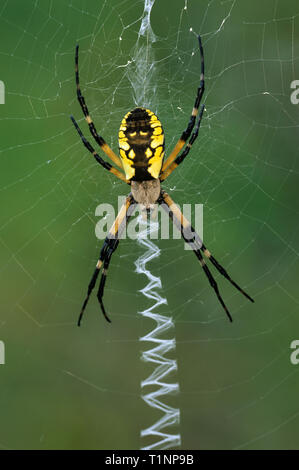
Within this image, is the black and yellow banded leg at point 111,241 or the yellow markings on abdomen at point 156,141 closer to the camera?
the yellow markings on abdomen at point 156,141

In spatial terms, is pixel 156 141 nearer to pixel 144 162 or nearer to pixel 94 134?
pixel 144 162

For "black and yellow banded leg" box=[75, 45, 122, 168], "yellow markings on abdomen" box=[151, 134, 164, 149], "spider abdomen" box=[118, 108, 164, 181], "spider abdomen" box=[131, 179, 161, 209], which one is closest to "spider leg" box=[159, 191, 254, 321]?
"spider abdomen" box=[131, 179, 161, 209]

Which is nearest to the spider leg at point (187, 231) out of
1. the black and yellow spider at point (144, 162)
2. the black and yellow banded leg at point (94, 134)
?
the black and yellow spider at point (144, 162)

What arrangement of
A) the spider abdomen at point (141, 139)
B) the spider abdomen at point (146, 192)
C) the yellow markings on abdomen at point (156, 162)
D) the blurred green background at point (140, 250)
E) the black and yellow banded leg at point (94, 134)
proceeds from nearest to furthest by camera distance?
1. the spider abdomen at point (141, 139)
2. the yellow markings on abdomen at point (156, 162)
3. the black and yellow banded leg at point (94, 134)
4. the spider abdomen at point (146, 192)
5. the blurred green background at point (140, 250)

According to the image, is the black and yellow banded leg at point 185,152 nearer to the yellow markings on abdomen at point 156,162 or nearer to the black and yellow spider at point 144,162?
the black and yellow spider at point 144,162

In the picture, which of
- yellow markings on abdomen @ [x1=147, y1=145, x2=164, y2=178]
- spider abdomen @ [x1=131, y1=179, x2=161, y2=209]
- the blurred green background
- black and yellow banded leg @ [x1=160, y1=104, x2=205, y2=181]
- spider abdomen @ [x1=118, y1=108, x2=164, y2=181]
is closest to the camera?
spider abdomen @ [x1=118, y1=108, x2=164, y2=181]

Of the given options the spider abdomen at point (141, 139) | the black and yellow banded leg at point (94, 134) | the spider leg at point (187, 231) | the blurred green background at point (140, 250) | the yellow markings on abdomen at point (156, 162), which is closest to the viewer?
the spider abdomen at point (141, 139)

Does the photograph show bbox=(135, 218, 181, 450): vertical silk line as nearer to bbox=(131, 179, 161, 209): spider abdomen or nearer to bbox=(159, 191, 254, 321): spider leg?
bbox=(159, 191, 254, 321): spider leg
